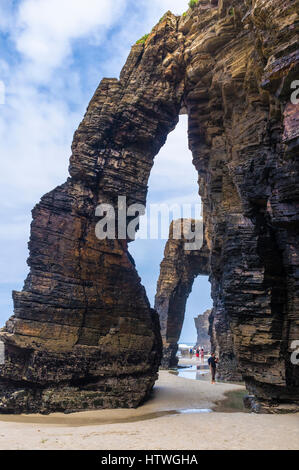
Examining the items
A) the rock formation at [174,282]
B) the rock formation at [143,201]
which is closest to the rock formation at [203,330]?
the rock formation at [174,282]

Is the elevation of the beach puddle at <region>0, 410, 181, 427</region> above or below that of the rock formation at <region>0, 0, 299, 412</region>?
below

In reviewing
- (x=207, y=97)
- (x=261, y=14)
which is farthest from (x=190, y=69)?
(x=261, y=14)

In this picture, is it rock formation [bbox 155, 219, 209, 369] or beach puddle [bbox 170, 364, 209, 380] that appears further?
rock formation [bbox 155, 219, 209, 369]

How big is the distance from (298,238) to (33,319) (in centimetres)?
1340

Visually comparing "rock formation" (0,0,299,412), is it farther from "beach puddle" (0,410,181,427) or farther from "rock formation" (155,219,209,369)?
"rock formation" (155,219,209,369)

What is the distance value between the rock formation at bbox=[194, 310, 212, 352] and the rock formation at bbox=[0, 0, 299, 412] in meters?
64.7

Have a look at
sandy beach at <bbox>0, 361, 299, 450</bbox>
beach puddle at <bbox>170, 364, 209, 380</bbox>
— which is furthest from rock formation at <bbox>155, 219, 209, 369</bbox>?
sandy beach at <bbox>0, 361, 299, 450</bbox>

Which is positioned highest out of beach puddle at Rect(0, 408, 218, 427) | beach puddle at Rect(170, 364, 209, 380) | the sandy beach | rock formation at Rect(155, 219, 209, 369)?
rock formation at Rect(155, 219, 209, 369)

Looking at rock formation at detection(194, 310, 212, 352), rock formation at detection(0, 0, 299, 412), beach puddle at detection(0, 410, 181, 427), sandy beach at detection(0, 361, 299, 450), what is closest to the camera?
sandy beach at detection(0, 361, 299, 450)

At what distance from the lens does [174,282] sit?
42.4 m

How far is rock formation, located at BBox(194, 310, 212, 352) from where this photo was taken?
81562 millimetres

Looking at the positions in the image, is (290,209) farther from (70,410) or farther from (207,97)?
(70,410)

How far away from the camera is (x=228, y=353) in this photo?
30.2 meters
